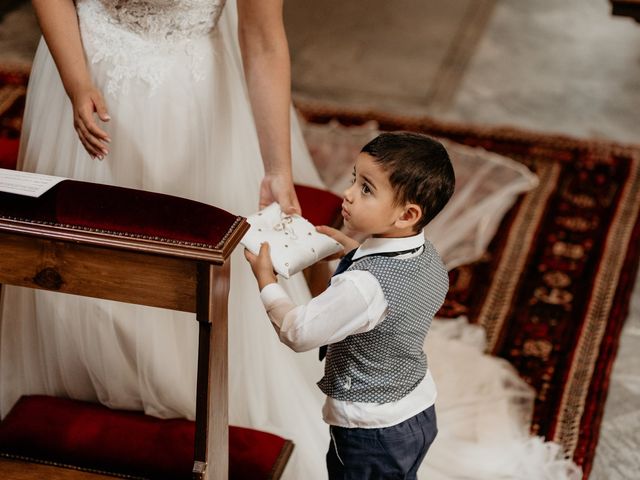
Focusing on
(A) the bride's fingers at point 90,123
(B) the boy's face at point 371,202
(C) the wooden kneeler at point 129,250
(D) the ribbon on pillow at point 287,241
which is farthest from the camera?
(A) the bride's fingers at point 90,123

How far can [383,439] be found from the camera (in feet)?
7.23

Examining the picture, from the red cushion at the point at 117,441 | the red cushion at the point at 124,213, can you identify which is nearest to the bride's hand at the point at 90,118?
the red cushion at the point at 124,213

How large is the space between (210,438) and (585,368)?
1.82m

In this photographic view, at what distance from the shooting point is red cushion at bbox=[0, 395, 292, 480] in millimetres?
2488

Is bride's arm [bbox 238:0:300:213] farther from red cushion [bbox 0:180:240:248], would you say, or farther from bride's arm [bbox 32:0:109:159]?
red cushion [bbox 0:180:240:248]

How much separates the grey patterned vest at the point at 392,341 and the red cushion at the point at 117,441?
491 mm

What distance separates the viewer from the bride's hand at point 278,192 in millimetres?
2520

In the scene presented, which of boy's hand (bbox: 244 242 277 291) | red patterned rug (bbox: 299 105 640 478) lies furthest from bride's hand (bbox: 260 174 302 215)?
red patterned rug (bbox: 299 105 640 478)

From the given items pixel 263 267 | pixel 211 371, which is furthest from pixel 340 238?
pixel 211 371

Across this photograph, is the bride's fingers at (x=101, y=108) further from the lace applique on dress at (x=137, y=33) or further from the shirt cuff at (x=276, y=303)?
the shirt cuff at (x=276, y=303)

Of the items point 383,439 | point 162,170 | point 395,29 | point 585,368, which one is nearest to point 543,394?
point 585,368

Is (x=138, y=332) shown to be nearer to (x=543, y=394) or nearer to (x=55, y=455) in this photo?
(x=55, y=455)

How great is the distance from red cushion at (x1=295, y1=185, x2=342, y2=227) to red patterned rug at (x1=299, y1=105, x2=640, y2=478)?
2.76 feet

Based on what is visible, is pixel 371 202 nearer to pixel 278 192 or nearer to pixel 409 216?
pixel 409 216
